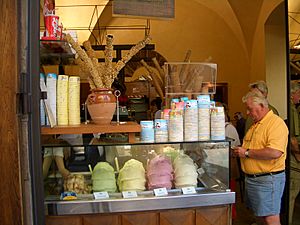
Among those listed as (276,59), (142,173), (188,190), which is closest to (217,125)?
(188,190)

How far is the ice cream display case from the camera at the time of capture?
5.94 ft

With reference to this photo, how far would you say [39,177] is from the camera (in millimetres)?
1154

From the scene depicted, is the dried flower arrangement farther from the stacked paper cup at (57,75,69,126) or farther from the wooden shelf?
the wooden shelf

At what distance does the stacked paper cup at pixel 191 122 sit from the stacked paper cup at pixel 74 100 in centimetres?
63

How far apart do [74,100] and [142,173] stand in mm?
579

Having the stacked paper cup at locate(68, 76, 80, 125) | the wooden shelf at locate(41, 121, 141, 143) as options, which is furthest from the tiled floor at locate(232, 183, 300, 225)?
the stacked paper cup at locate(68, 76, 80, 125)

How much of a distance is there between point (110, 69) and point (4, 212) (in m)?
1.16

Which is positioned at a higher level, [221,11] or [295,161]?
[221,11]

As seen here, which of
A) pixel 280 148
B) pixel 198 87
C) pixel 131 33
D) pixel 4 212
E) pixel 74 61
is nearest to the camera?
pixel 4 212

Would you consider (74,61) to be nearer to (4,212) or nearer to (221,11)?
(4,212)

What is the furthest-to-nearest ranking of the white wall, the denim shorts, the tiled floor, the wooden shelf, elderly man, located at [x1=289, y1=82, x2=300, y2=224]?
the white wall → the tiled floor → elderly man, located at [x1=289, y1=82, x2=300, y2=224] → the denim shorts → the wooden shelf

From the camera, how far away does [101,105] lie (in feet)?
6.38

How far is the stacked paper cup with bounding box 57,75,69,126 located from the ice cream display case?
14cm

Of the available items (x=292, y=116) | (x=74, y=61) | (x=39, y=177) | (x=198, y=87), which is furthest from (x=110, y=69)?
(x=292, y=116)
